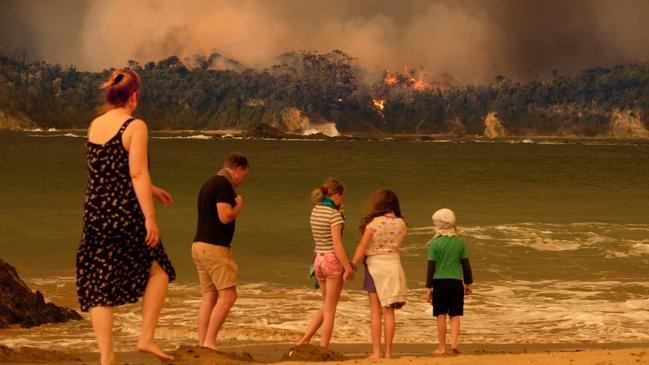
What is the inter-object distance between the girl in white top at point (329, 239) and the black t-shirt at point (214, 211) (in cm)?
77

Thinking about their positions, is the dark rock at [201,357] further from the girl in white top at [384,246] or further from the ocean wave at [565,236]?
the ocean wave at [565,236]

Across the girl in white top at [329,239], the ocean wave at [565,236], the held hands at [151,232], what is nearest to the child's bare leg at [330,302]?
the girl in white top at [329,239]

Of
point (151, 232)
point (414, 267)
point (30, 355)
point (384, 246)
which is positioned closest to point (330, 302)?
point (384, 246)

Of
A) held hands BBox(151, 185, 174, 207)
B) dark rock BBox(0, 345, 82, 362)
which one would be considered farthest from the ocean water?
held hands BBox(151, 185, 174, 207)

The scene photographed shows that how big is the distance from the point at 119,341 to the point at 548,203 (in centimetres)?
4504

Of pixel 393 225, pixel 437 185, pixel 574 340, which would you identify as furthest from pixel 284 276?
pixel 437 185

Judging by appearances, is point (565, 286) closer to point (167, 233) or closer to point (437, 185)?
point (167, 233)

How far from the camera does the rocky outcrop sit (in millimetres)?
11906

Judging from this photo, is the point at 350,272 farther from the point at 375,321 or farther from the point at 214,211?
the point at 214,211

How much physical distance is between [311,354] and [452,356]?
1.17 metres

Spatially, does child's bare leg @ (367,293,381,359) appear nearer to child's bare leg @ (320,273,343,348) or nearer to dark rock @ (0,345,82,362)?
child's bare leg @ (320,273,343,348)

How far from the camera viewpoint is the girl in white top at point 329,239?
898 centimetres

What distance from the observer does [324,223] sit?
9031mm

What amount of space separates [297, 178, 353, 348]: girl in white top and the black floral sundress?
2613 millimetres
